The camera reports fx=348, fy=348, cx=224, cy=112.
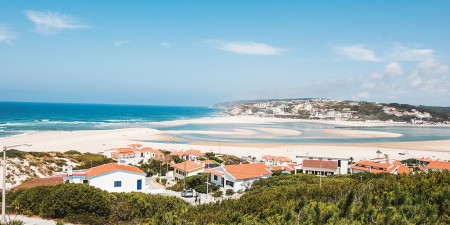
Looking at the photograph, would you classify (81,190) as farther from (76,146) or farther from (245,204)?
(76,146)

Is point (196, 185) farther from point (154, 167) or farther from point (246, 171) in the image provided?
point (154, 167)

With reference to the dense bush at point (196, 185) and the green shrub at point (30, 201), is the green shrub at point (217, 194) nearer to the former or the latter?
the dense bush at point (196, 185)

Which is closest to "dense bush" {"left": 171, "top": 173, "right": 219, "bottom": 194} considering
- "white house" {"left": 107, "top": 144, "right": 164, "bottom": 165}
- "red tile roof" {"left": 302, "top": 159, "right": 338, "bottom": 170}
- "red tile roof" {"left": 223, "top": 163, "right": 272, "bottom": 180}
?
"red tile roof" {"left": 223, "top": 163, "right": 272, "bottom": 180}

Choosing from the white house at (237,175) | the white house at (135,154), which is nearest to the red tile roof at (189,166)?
the white house at (237,175)

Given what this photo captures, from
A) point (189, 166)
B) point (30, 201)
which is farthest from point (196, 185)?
point (30, 201)

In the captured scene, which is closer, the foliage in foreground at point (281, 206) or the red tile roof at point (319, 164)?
the foliage in foreground at point (281, 206)

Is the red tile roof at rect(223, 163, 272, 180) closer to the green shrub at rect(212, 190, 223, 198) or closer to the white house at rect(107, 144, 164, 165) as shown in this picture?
the green shrub at rect(212, 190, 223, 198)
